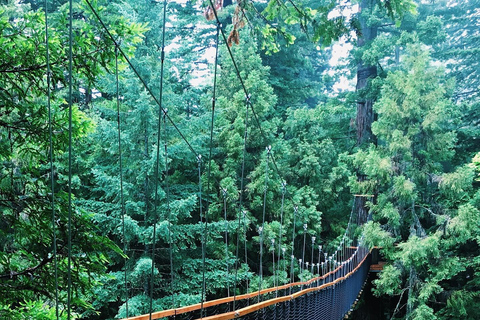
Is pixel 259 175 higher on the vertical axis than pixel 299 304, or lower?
higher

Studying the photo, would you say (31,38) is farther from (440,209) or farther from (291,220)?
(440,209)

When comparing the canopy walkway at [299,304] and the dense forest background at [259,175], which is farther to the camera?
the dense forest background at [259,175]

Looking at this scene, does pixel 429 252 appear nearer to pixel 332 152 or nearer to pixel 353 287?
pixel 353 287

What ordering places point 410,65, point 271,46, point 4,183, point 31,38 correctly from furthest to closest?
point 410,65
point 4,183
point 271,46
point 31,38

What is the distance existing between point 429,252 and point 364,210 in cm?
155

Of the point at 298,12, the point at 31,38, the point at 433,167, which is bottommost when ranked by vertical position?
the point at 433,167

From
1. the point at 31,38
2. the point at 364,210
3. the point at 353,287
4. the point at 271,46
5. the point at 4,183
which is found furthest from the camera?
the point at 364,210

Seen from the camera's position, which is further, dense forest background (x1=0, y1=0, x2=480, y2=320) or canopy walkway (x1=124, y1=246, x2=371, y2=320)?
dense forest background (x1=0, y1=0, x2=480, y2=320)

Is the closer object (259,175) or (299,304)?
(299,304)

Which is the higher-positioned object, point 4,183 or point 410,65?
point 410,65

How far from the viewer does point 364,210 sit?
7609mm

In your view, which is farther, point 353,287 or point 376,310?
point 376,310

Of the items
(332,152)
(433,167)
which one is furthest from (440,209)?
(332,152)

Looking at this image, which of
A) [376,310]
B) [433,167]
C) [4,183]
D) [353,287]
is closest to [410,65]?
[433,167]
